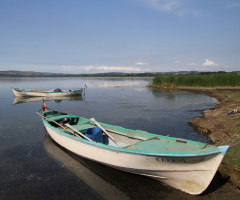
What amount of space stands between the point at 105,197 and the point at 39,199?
1.75m

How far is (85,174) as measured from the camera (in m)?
5.98

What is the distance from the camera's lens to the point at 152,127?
1074cm

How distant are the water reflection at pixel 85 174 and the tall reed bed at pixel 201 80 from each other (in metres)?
31.7

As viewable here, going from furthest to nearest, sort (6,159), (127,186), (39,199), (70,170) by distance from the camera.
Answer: (6,159) < (70,170) < (127,186) < (39,199)

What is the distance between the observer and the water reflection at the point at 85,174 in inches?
194

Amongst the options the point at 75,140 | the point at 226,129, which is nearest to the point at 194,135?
the point at 226,129

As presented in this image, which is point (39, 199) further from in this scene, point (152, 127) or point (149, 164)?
point (152, 127)

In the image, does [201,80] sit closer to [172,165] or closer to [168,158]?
[172,165]

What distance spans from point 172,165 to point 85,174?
2959 mm

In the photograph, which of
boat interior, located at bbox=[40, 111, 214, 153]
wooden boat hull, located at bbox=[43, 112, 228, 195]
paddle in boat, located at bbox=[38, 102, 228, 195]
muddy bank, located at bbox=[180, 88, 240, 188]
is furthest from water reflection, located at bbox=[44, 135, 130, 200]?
muddy bank, located at bbox=[180, 88, 240, 188]

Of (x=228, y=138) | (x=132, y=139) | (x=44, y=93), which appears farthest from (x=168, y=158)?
(x=44, y=93)

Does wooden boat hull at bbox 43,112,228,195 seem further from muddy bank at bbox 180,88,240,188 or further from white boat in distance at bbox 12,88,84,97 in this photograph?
white boat in distance at bbox 12,88,84,97

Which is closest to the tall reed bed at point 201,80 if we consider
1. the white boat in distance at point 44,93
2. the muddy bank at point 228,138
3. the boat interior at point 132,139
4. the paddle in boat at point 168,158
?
the white boat in distance at point 44,93

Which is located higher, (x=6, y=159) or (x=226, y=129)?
(x=226, y=129)
